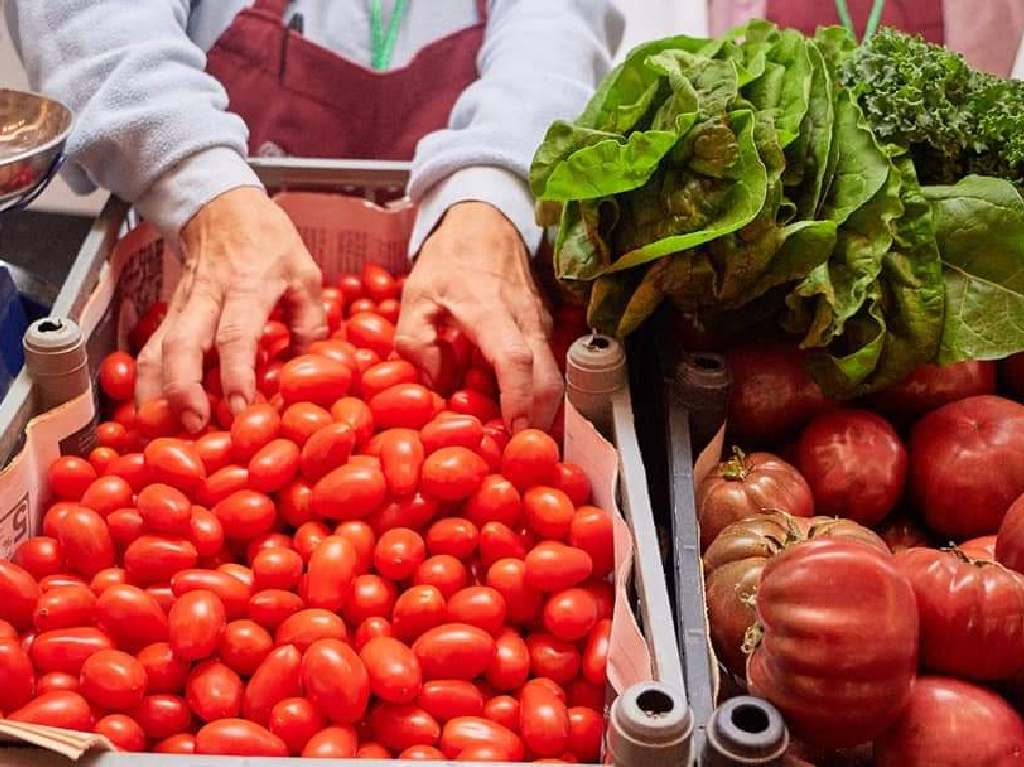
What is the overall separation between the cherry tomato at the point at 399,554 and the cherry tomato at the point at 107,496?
28 centimetres

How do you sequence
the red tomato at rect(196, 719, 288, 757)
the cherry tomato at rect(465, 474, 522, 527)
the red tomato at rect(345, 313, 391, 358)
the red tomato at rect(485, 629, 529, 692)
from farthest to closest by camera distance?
the red tomato at rect(345, 313, 391, 358) < the cherry tomato at rect(465, 474, 522, 527) < the red tomato at rect(485, 629, 529, 692) < the red tomato at rect(196, 719, 288, 757)

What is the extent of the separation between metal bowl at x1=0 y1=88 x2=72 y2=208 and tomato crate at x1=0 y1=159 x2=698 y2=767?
0.11 metres

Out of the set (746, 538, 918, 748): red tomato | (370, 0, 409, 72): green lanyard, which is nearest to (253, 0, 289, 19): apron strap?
(370, 0, 409, 72): green lanyard

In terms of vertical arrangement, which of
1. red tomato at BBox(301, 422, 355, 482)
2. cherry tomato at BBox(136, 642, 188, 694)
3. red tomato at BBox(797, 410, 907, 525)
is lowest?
cherry tomato at BBox(136, 642, 188, 694)

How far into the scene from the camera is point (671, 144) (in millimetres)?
1111

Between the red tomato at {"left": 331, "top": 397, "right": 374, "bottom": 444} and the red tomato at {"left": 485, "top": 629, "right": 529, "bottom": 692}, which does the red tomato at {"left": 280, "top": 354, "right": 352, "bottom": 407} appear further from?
the red tomato at {"left": 485, "top": 629, "right": 529, "bottom": 692}

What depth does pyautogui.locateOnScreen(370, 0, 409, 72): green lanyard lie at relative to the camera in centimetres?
188

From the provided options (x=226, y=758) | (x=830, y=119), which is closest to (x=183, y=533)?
(x=226, y=758)

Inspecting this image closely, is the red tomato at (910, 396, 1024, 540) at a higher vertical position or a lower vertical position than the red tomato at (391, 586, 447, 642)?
higher

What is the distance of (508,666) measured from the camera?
1.07 metres

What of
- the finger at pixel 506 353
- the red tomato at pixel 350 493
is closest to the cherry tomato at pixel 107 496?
the red tomato at pixel 350 493

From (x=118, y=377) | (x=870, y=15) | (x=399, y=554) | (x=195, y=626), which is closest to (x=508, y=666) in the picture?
(x=399, y=554)

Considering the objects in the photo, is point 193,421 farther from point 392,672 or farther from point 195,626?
point 392,672

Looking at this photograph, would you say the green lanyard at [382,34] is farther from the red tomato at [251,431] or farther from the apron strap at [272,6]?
the red tomato at [251,431]
